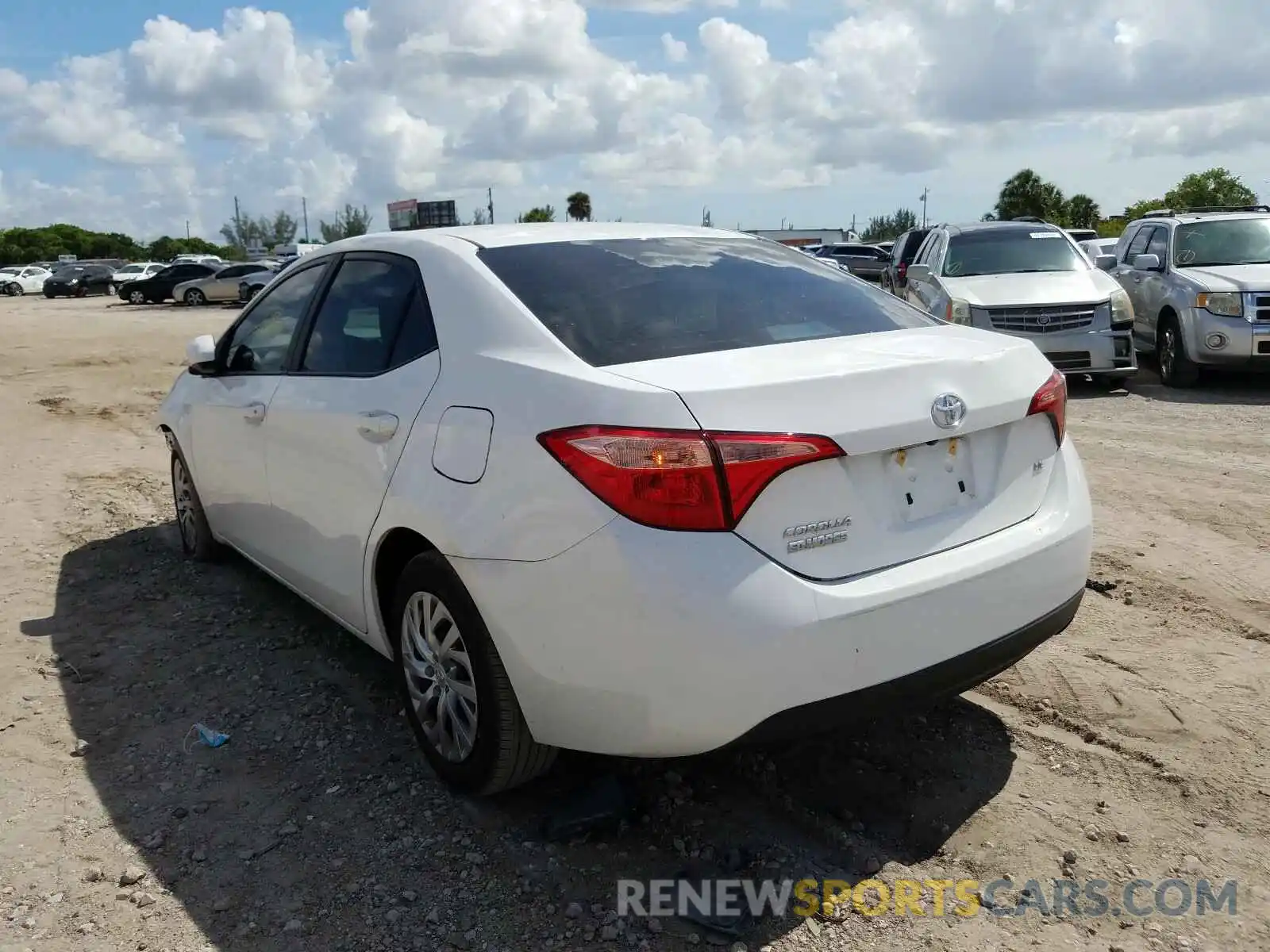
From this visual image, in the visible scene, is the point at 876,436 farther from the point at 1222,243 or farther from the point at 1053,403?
the point at 1222,243

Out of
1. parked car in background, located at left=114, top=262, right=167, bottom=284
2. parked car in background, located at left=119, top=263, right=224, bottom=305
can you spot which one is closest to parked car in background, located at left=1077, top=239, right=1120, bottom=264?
parked car in background, located at left=119, top=263, right=224, bottom=305

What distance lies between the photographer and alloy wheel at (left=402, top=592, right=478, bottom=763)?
10.4 ft

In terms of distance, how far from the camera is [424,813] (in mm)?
3285

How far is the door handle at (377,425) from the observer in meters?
3.35

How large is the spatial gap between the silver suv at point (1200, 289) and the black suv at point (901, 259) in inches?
119

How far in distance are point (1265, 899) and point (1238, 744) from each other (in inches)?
33.6

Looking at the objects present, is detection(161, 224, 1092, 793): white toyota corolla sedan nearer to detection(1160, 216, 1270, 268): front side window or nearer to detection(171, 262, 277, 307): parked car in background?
detection(1160, 216, 1270, 268): front side window

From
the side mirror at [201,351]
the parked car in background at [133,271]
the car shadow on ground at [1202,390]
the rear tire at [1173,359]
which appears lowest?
the car shadow on ground at [1202,390]

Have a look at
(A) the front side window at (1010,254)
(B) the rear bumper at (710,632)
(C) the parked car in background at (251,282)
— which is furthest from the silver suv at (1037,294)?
(C) the parked car in background at (251,282)

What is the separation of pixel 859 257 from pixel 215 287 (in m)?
23.4

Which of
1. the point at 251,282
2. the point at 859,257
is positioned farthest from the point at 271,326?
the point at 859,257

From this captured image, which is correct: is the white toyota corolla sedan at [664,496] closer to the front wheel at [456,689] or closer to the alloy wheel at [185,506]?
the front wheel at [456,689]

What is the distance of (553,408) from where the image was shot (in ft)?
9.02

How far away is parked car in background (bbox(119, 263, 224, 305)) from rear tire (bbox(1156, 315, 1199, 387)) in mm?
34519
